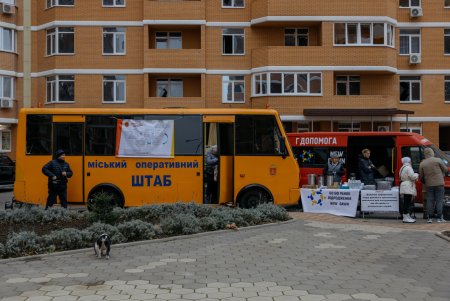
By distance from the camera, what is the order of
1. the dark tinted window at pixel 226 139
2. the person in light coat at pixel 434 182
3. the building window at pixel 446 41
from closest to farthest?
the person in light coat at pixel 434 182
the dark tinted window at pixel 226 139
the building window at pixel 446 41

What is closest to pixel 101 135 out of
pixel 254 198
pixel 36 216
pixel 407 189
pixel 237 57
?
pixel 36 216

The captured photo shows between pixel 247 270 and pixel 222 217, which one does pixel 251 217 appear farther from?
pixel 247 270

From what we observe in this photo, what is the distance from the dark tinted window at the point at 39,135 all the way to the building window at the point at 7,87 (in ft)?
64.9

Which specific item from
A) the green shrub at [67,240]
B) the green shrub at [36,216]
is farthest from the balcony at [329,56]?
the green shrub at [67,240]

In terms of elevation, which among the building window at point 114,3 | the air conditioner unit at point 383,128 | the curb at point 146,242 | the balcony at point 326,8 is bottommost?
the curb at point 146,242

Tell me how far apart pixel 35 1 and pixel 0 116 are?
25.4ft

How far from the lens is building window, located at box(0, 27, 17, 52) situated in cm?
3344

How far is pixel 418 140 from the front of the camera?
57.6 feet

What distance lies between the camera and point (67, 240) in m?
9.41

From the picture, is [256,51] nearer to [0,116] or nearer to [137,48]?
[137,48]

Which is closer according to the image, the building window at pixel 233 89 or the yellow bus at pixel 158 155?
the yellow bus at pixel 158 155

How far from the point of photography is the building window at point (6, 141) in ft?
110

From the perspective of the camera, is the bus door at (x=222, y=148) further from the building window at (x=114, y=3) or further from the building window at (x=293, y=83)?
the building window at (x=114, y=3)

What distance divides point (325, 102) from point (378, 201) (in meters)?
17.4
